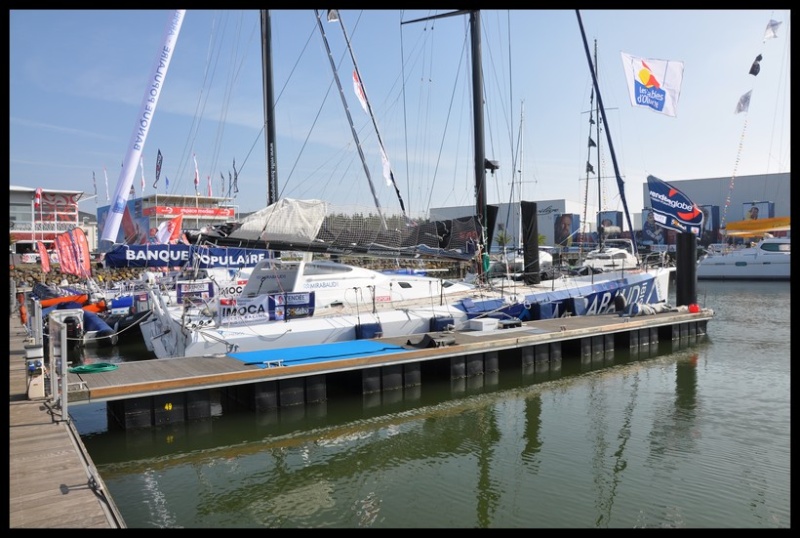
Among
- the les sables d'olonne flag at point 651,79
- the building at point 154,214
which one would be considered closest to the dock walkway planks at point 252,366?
the les sables d'olonne flag at point 651,79

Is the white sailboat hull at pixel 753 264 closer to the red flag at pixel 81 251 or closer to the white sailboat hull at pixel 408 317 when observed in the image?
the white sailboat hull at pixel 408 317

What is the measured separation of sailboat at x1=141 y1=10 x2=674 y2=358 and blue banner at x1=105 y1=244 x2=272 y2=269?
19.6 ft

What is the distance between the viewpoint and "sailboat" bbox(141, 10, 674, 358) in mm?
14036

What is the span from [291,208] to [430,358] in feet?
16.6

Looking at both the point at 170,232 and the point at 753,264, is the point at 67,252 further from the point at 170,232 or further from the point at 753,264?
the point at 753,264

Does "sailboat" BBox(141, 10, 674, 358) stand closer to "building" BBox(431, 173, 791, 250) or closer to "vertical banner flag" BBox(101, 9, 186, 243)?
"vertical banner flag" BBox(101, 9, 186, 243)

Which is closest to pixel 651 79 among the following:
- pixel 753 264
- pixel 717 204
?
pixel 753 264

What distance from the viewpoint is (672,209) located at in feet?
62.2

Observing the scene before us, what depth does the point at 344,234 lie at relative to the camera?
15266 millimetres

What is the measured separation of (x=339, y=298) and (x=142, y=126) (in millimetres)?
6247

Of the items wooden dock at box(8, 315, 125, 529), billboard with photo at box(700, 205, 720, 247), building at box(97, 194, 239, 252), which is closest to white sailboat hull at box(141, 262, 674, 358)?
wooden dock at box(8, 315, 125, 529)

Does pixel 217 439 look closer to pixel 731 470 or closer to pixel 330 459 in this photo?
pixel 330 459

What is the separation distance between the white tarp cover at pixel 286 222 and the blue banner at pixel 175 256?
6765 millimetres

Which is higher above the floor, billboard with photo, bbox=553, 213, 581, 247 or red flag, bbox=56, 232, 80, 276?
billboard with photo, bbox=553, 213, 581, 247
